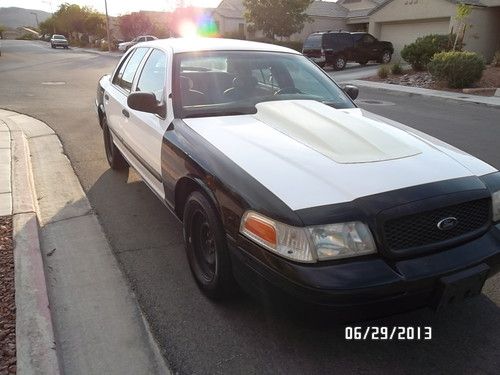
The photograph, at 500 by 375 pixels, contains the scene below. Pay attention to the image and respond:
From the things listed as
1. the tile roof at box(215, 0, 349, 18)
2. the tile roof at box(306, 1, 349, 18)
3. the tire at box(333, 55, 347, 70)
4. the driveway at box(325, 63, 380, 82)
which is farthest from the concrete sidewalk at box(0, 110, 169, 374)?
the tile roof at box(306, 1, 349, 18)

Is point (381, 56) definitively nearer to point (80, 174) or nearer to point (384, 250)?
point (80, 174)

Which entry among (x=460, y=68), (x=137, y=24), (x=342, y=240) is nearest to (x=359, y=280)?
(x=342, y=240)

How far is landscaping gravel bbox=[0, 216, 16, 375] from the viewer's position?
2426mm

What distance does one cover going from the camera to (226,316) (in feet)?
9.61

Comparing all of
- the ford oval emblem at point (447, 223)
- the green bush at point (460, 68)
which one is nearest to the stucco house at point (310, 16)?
the green bush at point (460, 68)

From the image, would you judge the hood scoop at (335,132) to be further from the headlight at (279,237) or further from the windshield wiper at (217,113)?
the headlight at (279,237)

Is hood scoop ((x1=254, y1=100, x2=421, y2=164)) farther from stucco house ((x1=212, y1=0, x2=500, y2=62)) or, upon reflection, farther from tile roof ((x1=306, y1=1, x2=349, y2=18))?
tile roof ((x1=306, y1=1, x2=349, y2=18))

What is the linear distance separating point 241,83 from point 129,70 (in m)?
1.82

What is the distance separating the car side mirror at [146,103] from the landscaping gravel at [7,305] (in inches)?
58.9

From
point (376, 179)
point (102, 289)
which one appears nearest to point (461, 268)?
point (376, 179)

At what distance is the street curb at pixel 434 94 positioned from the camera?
12.6m

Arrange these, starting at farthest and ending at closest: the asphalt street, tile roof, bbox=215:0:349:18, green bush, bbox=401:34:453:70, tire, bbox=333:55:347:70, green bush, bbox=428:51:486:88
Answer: tile roof, bbox=215:0:349:18
tire, bbox=333:55:347:70
green bush, bbox=401:34:453:70
green bush, bbox=428:51:486:88
the asphalt street

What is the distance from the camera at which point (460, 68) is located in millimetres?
14695

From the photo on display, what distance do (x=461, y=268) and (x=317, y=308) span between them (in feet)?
2.61
